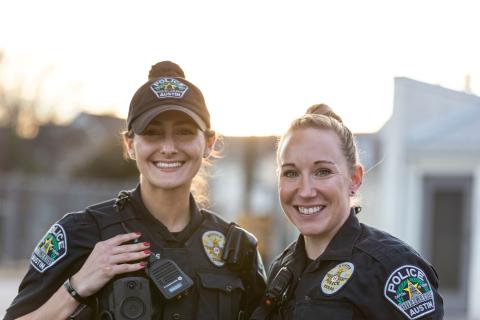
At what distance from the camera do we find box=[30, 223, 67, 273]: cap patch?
3.61 meters

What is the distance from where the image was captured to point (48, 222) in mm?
20578

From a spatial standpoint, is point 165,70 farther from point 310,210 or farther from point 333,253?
point 333,253

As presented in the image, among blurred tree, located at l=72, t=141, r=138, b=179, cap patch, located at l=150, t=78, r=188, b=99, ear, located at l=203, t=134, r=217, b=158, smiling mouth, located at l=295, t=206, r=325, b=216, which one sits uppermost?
cap patch, located at l=150, t=78, r=188, b=99

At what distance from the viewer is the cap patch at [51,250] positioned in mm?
3605

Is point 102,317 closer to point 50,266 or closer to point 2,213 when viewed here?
point 50,266


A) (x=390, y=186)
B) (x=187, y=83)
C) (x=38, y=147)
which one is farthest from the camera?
(x=38, y=147)

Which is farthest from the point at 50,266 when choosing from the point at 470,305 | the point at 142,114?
the point at 470,305

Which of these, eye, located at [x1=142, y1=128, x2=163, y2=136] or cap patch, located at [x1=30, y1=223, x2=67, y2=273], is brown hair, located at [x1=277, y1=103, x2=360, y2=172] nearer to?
eye, located at [x1=142, y1=128, x2=163, y2=136]

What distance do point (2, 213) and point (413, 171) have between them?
1123cm

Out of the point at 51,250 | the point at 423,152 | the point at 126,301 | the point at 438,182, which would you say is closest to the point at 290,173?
the point at 126,301

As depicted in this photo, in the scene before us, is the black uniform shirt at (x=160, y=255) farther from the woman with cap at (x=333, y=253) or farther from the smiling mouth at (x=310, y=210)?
the smiling mouth at (x=310, y=210)

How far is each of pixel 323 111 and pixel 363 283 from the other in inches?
34.2

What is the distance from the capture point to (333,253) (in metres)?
3.47

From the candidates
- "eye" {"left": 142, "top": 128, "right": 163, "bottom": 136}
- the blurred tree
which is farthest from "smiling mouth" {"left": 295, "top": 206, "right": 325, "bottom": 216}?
the blurred tree
